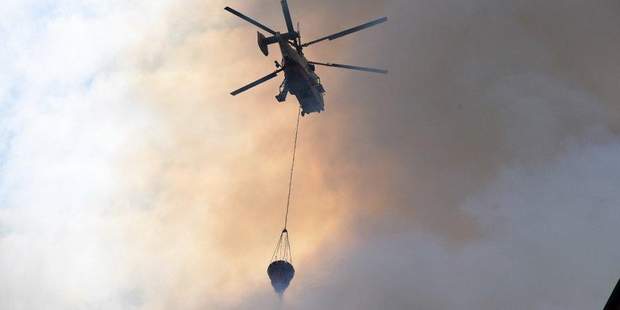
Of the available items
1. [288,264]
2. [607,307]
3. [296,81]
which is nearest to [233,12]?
[296,81]

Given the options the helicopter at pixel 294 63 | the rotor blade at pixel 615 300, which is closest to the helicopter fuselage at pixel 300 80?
the helicopter at pixel 294 63

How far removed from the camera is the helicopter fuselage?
4694 centimetres

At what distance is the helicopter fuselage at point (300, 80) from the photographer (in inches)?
1848

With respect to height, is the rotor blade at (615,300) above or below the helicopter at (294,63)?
below

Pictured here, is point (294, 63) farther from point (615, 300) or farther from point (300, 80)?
point (615, 300)

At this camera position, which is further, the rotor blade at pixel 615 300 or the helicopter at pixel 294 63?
the helicopter at pixel 294 63

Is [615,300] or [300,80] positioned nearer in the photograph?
[615,300]

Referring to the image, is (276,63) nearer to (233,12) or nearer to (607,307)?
(233,12)

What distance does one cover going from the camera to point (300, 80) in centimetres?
4819

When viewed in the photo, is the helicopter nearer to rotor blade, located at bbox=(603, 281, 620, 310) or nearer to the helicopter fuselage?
the helicopter fuselage

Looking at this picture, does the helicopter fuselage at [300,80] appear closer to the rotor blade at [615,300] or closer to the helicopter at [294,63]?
the helicopter at [294,63]

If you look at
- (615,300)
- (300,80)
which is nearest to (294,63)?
(300,80)

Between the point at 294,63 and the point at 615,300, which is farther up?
the point at 294,63

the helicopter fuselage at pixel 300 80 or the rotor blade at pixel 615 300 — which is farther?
the helicopter fuselage at pixel 300 80
